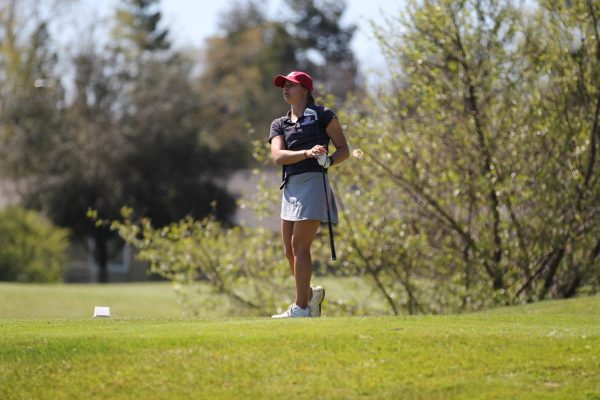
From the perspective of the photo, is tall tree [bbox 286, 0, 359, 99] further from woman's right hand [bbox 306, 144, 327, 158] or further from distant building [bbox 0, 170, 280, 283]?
woman's right hand [bbox 306, 144, 327, 158]

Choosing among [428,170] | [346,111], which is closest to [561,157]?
[428,170]

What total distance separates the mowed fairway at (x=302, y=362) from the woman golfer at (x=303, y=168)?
3.83 ft

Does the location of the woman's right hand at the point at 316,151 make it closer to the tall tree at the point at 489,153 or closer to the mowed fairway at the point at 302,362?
the mowed fairway at the point at 302,362

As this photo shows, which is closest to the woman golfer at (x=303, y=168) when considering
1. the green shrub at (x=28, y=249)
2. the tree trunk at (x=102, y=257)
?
the green shrub at (x=28, y=249)

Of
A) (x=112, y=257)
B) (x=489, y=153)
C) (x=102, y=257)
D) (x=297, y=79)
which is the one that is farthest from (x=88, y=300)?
(x=112, y=257)

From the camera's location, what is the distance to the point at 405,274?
65.0 feet

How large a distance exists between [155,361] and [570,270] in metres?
11.2

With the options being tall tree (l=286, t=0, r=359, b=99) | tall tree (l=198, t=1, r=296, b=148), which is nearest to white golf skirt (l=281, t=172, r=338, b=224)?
tall tree (l=198, t=1, r=296, b=148)

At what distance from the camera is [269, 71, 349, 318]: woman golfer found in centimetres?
1168

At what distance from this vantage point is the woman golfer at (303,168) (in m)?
11.7

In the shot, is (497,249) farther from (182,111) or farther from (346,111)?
(182,111)

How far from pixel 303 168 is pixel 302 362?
8.48 ft

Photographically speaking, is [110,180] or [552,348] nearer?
[552,348]

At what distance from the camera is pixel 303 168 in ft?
38.5
